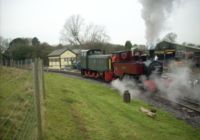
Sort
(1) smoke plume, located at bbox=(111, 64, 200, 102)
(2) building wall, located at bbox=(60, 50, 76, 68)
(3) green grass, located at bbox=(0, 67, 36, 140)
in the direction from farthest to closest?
1. (2) building wall, located at bbox=(60, 50, 76, 68)
2. (1) smoke plume, located at bbox=(111, 64, 200, 102)
3. (3) green grass, located at bbox=(0, 67, 36, 140)

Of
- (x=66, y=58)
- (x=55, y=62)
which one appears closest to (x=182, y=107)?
(x=66, y=58)

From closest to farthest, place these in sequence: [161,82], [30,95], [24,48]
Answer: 1. [30,95]
2. [161,82]
3. [24,48]

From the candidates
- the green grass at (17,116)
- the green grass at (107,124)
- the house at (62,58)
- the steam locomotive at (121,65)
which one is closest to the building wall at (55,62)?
→ the house at (62,58)

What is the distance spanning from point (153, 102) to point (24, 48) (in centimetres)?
5614

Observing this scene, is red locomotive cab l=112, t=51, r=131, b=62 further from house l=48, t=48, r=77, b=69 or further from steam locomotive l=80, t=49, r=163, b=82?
house l=48, t=48, r=77, b=69

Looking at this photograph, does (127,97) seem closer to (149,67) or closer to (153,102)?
(153,102)

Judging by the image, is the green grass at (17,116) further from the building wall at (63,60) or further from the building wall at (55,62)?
the building wall at (55,62)

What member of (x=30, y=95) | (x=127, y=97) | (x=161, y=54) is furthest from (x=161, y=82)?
(x=161, y=54)

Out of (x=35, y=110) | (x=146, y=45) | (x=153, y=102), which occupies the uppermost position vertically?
(x=146, y=45)

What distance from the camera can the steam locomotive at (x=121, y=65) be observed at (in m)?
20.9

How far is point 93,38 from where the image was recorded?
9444cm

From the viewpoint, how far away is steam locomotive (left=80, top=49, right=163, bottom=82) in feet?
68.5

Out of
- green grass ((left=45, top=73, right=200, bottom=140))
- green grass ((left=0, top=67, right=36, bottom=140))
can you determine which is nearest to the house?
green grass ((left=45, top=73, right=200, bottom=140))

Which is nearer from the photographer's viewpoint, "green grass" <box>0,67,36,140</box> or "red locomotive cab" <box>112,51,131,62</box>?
"green grass" <box>0,67,36,140</box>
